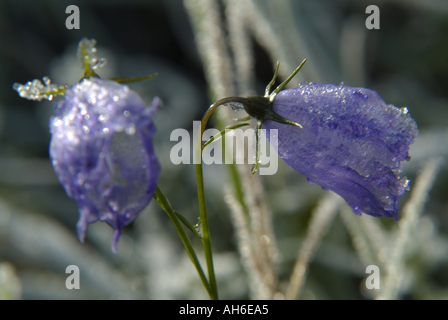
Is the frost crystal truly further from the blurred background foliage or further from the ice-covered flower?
the blurred background foliage

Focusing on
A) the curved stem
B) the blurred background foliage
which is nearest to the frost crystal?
the curved stem

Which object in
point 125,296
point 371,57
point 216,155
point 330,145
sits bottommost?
point 125,296

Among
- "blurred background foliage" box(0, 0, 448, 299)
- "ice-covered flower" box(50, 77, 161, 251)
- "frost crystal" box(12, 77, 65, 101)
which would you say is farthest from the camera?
"blurred background foliage" box(0, 0, 448, 299)

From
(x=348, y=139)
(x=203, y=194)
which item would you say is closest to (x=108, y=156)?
(x=203, y=194)

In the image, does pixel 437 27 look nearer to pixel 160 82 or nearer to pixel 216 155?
pixel 216 155

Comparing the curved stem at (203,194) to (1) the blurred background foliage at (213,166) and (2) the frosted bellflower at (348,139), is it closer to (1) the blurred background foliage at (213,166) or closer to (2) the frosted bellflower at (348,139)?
(2) the frosted bellflower at (348,139)

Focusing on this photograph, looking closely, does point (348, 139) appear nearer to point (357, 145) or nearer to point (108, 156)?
point (357, 145)

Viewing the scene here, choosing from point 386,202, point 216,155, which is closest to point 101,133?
point 386,202
